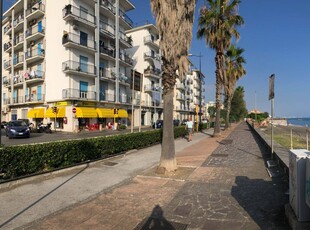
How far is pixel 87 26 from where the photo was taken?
33594 mm

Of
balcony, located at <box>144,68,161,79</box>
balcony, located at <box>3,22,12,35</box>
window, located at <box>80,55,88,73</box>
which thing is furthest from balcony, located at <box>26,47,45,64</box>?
balcony, located at <box>144,68,161,79</box>

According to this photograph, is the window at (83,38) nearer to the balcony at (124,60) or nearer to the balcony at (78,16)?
the balcony at (78,16)

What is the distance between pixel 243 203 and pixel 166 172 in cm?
347

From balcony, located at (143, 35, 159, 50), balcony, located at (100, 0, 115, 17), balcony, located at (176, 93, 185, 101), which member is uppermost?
balcony, located at (100, 0, 115, 17)

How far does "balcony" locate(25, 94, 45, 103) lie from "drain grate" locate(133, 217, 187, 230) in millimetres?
33927

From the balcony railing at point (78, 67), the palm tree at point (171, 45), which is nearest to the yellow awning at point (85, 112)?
the balcony railing at point (78, 67)

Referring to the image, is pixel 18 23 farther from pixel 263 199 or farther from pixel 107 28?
pixel 263 199

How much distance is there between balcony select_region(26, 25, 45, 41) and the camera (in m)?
35.1

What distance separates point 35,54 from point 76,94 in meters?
10.1

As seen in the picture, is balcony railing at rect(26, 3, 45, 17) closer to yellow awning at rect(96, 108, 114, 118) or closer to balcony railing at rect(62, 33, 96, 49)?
balcony railing at rect(62, 33, 96, 49)

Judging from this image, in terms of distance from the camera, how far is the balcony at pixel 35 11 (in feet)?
115

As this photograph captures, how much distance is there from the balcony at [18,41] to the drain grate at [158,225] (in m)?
41.9

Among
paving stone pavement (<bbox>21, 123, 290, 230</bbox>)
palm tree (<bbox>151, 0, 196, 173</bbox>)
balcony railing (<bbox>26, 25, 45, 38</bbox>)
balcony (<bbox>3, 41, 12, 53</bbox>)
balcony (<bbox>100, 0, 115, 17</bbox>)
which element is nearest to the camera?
paving stone pavement (<bbox>21, 123, 290, 230</bbox>)

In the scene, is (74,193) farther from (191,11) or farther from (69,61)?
(69,61)
